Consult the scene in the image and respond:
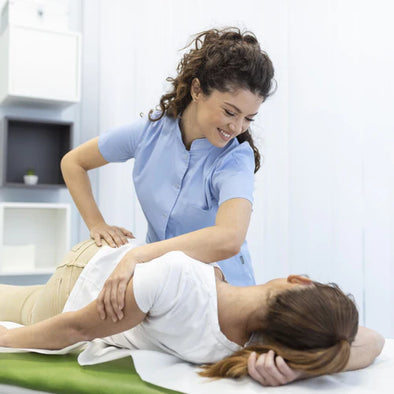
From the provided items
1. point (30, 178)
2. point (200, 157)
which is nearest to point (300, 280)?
point (200, 157)

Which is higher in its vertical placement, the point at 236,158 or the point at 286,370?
the point at 236,158

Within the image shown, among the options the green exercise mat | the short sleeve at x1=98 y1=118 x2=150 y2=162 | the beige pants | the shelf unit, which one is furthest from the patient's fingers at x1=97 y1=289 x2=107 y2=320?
the shelf unit

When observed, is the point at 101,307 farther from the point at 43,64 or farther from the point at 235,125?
the point at 43,64

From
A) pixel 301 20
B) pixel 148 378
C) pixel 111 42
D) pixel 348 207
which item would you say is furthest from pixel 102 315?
pixel 111 42

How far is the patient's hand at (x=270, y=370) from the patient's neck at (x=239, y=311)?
91 millimetres

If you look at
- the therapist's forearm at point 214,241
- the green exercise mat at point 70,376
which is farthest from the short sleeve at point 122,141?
the green exercise mat at point 70,376

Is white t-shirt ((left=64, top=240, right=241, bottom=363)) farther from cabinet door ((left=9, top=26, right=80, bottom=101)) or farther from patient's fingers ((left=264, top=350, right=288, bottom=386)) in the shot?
cabinet door ((left=9, top=26, right=80, bottom=101))

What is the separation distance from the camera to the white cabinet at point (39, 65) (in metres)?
3.02

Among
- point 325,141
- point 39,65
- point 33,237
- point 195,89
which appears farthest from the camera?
point 33,237

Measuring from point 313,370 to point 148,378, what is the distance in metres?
0.33

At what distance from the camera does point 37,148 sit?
10.9 ft

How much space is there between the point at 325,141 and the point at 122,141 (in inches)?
39.6

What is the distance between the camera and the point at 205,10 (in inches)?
117

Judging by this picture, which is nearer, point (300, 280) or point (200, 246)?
point (300, 280)
